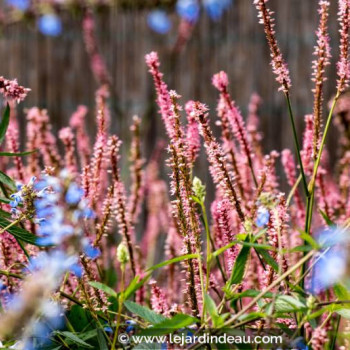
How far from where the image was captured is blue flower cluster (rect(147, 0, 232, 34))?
4652mm

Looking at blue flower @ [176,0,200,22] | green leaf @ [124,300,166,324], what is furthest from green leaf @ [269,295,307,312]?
blue flower @ [176,0,200,22]

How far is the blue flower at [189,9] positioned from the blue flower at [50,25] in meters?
0.76

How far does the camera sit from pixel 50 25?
15.9 feet

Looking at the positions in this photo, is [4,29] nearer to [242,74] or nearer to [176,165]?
[242,74]

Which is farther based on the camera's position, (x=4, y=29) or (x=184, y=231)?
(x=4, y=29)

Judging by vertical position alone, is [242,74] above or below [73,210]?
above

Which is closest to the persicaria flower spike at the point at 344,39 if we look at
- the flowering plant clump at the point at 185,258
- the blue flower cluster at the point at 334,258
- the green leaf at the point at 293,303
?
the flowering plant clump at the point at 185,258

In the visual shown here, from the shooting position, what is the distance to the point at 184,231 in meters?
1.15

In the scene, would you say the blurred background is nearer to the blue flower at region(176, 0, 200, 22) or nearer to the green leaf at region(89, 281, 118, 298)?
the blue flower at region(176, 0, 200, 22)

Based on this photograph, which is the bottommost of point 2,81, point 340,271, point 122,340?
point 122,340

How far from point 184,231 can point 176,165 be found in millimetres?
97

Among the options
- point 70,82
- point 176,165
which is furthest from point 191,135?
point 70,82

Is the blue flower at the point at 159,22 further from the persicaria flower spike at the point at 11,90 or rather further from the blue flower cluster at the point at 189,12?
the persicaria flower spike at the point at 11,90

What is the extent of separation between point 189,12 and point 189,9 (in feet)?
0.08
